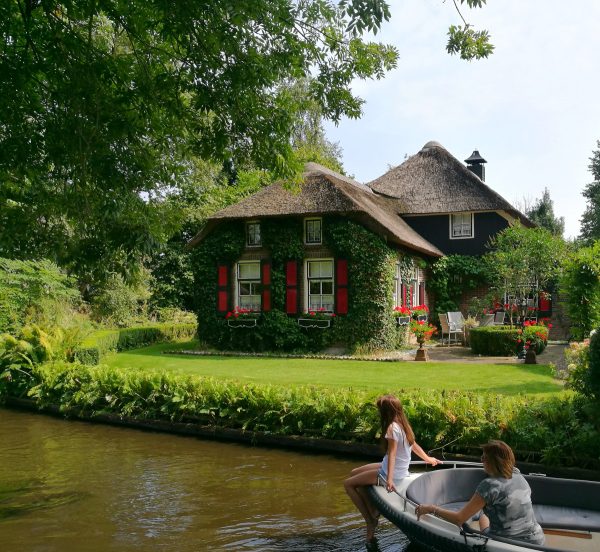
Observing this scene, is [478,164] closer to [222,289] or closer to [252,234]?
[252,234]

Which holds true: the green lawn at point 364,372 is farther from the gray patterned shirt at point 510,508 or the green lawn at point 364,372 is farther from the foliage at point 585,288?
the gray patterned shirt at point 510,508

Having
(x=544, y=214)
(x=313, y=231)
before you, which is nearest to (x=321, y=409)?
(x=313, y=231)

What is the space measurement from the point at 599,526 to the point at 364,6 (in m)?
4.70

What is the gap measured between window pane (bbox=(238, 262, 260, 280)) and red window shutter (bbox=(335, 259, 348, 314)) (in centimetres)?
283

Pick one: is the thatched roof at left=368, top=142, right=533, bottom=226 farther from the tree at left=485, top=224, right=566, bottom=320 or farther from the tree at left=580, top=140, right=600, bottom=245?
the tree at left=580, top=140, right=600, bottom=245

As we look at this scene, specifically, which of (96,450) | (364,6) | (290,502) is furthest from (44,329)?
(364,6)

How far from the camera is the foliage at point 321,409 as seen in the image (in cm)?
855

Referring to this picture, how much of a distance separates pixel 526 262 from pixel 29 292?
50.8 ft

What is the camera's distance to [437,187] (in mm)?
26406

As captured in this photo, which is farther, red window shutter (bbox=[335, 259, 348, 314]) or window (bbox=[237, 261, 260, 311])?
window (bbox=[237, 261, 260, 311])

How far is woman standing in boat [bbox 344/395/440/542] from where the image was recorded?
6098 millimetres

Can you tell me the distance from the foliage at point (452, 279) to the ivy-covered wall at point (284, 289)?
3.28 meters

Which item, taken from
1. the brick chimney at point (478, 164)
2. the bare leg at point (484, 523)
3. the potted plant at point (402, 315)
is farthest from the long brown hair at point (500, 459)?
the brick chimney at point (478, 164)

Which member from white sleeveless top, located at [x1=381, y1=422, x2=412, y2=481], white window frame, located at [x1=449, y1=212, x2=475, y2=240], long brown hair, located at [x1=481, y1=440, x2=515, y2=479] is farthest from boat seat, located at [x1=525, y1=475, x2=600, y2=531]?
white window frame, located at [x1=449, y1=212, x2=475, y2=240]
